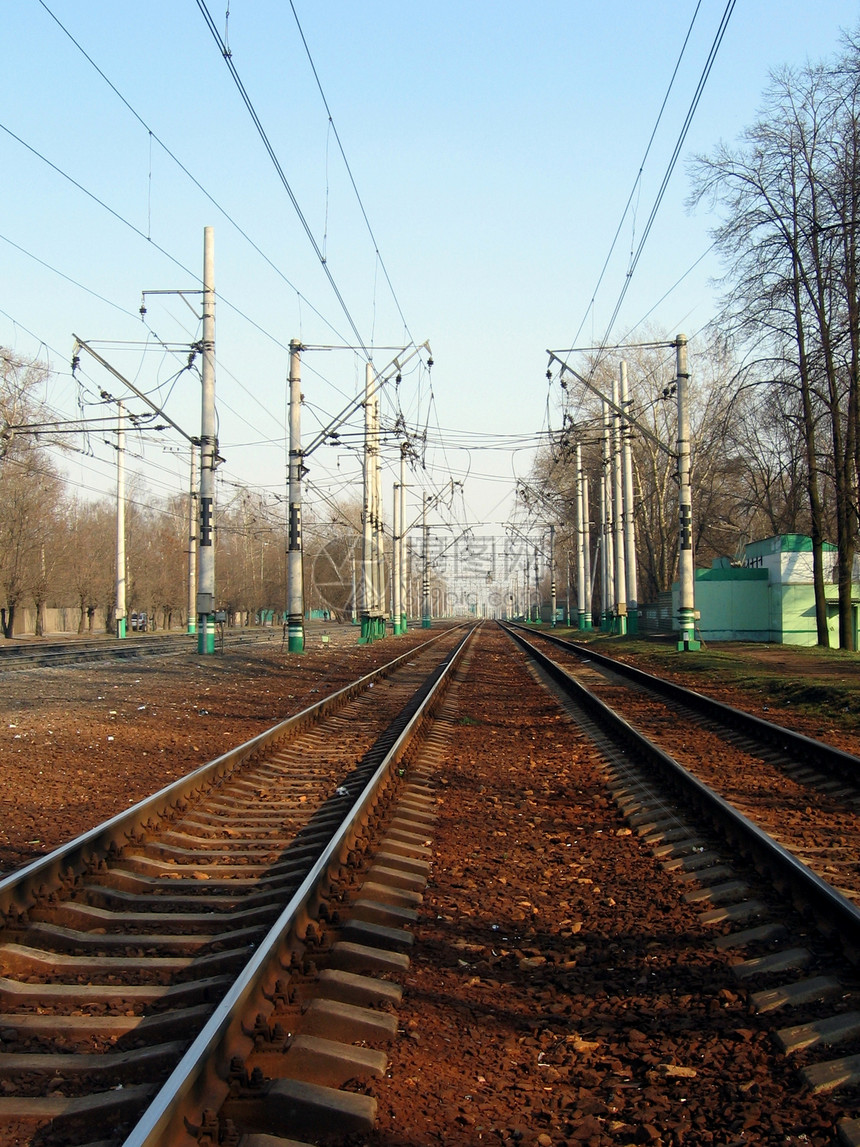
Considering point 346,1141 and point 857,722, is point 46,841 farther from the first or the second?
point 857,722

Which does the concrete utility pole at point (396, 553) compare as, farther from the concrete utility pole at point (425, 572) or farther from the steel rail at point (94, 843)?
the steel rail at point (94, 843)

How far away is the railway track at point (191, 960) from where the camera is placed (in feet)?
10.7

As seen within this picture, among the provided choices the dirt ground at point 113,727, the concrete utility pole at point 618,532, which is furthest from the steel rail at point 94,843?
the concrete utility pole at point 618,532

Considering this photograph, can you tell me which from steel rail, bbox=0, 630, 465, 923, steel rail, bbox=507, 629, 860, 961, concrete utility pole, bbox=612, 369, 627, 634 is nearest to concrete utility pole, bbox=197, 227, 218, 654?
concrete utility pole, bbox=612, 369, 627, 634

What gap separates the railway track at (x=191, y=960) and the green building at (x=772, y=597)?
29114 mm

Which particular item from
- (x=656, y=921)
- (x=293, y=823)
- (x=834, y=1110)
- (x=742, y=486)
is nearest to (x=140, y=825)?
(x=293, y=823)

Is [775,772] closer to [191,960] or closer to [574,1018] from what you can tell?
[574,1018]

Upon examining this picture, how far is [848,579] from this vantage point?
94.8 ft

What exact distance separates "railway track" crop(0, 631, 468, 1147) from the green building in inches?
1146

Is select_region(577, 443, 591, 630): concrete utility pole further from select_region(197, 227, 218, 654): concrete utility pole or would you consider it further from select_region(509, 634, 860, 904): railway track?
select_region(509, 634, 860, 904): railway track

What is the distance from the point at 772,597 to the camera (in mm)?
36031

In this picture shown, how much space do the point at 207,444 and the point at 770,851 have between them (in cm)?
2401

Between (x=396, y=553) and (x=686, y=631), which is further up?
(x=396, y=553)

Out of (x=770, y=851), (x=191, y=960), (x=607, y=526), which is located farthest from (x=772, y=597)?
(x=191, y=960)
